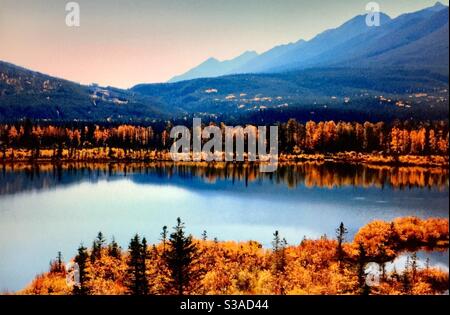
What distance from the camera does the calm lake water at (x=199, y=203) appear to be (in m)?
13.7

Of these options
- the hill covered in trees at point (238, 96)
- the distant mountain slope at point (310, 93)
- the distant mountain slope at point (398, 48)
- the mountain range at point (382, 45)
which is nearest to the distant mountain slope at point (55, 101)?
the hill covered in trees at point (238, 96)

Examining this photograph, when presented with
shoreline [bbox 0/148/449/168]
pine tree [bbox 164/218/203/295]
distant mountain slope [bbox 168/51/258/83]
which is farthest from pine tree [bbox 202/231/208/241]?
distant mountain slope [bbox 168/51/258/83]

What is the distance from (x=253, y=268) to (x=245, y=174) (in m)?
9.74

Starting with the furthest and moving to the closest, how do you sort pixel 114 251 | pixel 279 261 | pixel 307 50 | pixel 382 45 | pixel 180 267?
pixel 307 50, pixel 382 45, pixel 114 251, pixel 279 261, pixel 180 267

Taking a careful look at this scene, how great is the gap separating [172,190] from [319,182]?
5.14m

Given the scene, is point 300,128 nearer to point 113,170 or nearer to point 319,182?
point 319,182

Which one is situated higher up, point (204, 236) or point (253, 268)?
point (204, 236)

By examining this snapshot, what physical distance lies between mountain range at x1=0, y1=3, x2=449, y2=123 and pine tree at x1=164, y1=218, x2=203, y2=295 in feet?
115

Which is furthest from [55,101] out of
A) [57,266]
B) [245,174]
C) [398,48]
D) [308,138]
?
[57,266]

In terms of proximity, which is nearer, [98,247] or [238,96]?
[98,247]

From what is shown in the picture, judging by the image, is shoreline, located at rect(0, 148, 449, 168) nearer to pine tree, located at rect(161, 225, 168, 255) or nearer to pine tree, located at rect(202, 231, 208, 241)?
pine tree, located at rect(202, 231, 208, 241)

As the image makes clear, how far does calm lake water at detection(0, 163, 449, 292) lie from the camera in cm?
1371

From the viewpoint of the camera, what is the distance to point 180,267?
10.3 metres

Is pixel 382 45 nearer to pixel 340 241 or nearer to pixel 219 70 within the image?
pixel 219 70
